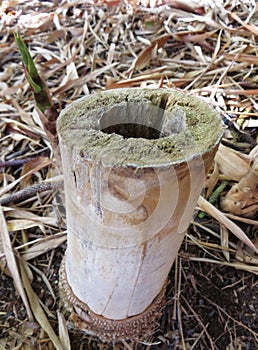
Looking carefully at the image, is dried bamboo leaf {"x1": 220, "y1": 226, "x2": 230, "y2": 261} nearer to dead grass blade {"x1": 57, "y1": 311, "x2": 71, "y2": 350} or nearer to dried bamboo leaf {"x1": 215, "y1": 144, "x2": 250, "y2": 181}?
dried bamboo leaf {"x1": 215, "y1": 144, "x2": 250, "y2": 181}

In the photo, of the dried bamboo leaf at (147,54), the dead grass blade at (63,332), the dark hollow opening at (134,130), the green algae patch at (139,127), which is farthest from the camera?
the dried bamboo leaf at (147,54)

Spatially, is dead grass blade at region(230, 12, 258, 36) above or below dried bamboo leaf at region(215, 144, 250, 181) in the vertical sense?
above

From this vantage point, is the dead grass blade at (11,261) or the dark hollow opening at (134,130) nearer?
the dark hollow opening at (134,130)

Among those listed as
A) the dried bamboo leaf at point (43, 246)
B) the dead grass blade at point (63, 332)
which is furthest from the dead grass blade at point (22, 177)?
the dead grass blade at point (63, 332)

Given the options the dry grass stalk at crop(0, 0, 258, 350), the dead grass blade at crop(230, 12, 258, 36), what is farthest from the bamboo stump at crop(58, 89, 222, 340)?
the dead grass blade at crop(230, 12, 258, 36)

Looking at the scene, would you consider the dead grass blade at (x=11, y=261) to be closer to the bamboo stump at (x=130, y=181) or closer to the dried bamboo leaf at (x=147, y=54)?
the bamboo stump at (x=130, y=181)

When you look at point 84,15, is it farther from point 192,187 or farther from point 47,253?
point 192,187
